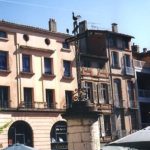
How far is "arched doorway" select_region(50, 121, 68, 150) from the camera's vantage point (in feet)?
116

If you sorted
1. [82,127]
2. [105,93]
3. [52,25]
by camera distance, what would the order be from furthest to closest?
1. [105,93]
2. [52,25]
3. [82,127]

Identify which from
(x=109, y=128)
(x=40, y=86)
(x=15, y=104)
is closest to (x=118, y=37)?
(x=109, y=128)

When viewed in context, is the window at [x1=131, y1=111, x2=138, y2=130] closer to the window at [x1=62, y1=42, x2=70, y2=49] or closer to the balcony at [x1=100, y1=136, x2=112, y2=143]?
the balcony at [x1=100, y1=136, x2=112, y2=143]

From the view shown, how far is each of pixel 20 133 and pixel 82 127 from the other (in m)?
17.8

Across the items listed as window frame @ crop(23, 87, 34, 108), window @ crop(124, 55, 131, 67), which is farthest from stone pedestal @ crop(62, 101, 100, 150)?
window @ crop(124, 55, 131, 67)

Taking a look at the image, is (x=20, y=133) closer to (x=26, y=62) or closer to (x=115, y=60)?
(x=26, y=62)

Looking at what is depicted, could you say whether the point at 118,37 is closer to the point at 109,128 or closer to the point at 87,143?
the point at 109,128

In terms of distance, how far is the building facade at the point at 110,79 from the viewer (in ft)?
133

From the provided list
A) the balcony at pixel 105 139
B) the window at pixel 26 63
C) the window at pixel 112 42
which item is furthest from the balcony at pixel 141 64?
the window at pixel 26 63

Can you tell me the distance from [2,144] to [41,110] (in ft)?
14.6

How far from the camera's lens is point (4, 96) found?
109 feet

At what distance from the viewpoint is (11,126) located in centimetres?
3322

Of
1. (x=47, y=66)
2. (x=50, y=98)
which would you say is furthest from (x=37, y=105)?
(x=47, y=66)

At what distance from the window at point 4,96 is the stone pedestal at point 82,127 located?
53.8 ft
